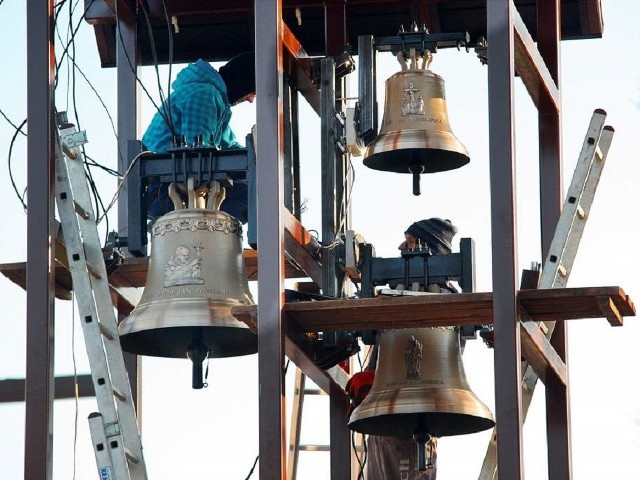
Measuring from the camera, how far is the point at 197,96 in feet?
46.3

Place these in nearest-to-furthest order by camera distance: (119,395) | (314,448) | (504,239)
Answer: (504,239) < (119,395) < (314,448)

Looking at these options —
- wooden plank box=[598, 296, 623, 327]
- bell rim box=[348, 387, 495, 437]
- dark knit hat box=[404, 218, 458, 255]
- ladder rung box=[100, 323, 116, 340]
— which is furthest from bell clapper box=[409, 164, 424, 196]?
ladder rung box=[100, 323, 116, 340]

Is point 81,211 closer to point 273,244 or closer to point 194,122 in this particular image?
point 194,122

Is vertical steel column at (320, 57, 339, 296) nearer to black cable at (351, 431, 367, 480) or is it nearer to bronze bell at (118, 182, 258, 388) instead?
bronze bell at (118, 182, 258, 388)

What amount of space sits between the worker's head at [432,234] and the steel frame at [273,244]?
1007 mm

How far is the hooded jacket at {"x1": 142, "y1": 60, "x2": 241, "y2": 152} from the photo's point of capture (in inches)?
553

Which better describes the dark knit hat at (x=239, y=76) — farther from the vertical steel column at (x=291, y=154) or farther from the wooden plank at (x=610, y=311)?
the wooden plank at (x=610, y=311)

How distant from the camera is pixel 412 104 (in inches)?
550

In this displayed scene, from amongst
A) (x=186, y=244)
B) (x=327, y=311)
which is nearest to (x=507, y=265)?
(x=327, y=311)

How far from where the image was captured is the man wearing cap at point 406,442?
46.5 feet

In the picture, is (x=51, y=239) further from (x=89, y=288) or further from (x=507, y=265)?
(x=507, y=265)

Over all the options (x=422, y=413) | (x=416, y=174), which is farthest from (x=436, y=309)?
(x=416, y=174)

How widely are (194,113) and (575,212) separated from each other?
236 centimetres

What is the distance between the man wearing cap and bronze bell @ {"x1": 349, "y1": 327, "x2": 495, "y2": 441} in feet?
1.20
